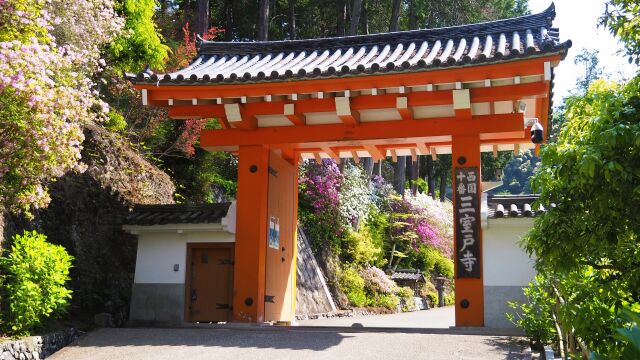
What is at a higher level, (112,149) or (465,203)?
(112,149)

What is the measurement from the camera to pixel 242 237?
392 inches

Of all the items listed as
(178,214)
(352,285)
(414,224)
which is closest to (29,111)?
(178,214)

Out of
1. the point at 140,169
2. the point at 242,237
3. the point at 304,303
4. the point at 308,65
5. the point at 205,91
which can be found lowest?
the point at 304,303

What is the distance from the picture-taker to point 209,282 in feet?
33.6

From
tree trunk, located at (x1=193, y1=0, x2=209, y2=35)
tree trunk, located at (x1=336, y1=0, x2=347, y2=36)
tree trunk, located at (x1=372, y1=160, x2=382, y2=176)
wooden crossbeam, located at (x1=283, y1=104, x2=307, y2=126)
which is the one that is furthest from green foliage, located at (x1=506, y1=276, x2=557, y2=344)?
tree trunk, located at (x1=336, y1=0, x2=347, y2=36)

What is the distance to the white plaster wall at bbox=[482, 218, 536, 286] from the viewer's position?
350 inches

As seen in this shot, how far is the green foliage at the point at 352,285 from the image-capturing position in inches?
707

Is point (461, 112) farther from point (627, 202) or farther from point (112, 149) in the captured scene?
point (112, 149)

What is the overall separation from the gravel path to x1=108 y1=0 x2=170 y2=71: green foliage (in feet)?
27.4

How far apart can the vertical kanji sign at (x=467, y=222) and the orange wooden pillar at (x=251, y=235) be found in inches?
129

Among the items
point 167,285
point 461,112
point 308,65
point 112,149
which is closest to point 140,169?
point 112,149

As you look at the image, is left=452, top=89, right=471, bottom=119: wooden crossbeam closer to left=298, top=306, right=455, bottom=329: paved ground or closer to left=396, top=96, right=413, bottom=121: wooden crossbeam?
left=396, top=96, right=413, bottom=121: wooden crossbeam

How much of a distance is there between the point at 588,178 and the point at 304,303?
482 inches

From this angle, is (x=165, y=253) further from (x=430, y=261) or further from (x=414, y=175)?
(x=414, y=175)
